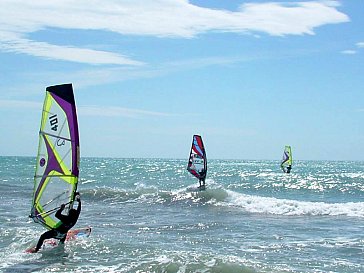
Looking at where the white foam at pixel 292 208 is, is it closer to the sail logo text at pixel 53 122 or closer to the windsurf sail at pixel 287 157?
the sail logo text at pixel 53 122

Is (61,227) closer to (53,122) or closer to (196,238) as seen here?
(53,122)

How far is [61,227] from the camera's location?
35.8ft

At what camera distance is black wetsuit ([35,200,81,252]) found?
35.0 feet

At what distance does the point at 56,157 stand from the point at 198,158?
17.2 m

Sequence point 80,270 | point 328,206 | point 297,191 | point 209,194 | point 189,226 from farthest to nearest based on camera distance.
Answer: point 297,191 → point 209,194 → point 328,206 → point 189,226 → point 80,270

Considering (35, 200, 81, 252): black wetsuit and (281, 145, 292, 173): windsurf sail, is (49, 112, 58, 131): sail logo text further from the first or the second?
(281, 145, 292, 173): windsurf sail

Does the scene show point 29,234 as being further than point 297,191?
No

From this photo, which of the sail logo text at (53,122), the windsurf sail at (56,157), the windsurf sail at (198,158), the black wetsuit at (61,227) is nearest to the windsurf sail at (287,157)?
the windsurf sail at (198,158)

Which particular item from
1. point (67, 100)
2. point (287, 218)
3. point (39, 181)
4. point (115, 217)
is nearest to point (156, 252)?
point (39, 181)

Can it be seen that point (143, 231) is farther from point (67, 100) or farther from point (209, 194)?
point (209, 194)

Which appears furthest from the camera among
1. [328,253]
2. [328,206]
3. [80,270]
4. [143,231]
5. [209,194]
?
[209,194]

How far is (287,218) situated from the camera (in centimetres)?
1720

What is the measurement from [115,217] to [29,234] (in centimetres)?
434

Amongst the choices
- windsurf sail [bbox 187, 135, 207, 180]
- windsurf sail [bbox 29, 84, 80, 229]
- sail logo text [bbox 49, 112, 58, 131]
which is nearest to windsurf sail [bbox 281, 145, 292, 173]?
windsurf sail [bbox 187, 135, 207, 180]
